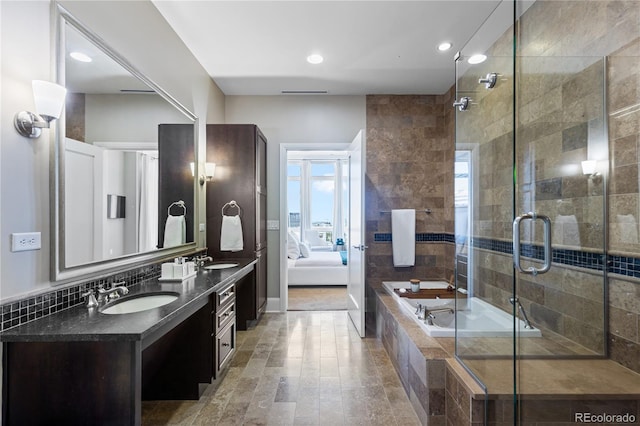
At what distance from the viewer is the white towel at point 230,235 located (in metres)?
3.53

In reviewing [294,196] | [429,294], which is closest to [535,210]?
[429,294]

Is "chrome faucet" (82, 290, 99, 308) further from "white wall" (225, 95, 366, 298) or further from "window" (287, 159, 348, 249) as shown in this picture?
"window" (287, 159, 348, 249)

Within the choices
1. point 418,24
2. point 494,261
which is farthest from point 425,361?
point 418,24

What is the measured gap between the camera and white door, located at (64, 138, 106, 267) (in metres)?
1.67

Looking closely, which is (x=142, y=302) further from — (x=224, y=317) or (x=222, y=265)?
(x=222, y=265)

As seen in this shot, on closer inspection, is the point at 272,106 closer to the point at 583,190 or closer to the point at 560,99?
the point at 560,99

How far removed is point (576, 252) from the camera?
183 centimetres

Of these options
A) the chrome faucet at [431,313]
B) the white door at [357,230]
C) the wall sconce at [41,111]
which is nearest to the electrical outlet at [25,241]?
the wall sconce at [41,111]

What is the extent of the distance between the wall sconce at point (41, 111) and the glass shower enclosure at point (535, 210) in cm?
230

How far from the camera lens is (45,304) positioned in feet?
5.00

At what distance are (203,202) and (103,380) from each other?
2.37 meters

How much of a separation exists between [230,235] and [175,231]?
0.74 meters

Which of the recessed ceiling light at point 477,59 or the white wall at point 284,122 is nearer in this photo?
the recessed ceiling light at point 477,59

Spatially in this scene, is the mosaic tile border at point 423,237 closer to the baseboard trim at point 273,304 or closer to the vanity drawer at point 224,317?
the baseboard trim at point 273,304
